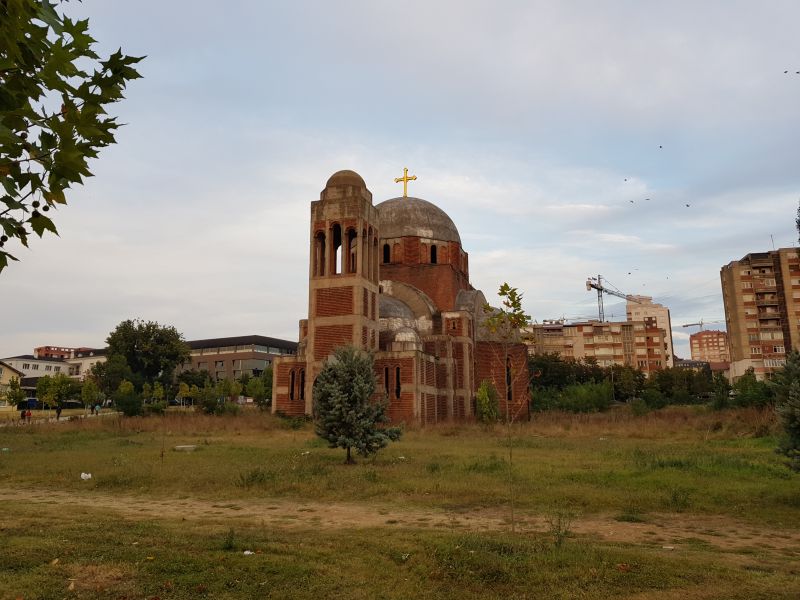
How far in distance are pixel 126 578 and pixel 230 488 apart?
25.7ft

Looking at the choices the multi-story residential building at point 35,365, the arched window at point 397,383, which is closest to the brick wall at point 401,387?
the arched window at point 397,383

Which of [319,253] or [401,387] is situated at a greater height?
[319,253]

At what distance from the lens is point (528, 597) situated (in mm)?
6074

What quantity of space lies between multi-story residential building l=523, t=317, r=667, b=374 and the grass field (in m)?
74.9

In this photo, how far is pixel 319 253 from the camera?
36656mm

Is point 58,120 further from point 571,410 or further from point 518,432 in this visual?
point 571,410

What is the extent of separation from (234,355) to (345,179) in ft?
201

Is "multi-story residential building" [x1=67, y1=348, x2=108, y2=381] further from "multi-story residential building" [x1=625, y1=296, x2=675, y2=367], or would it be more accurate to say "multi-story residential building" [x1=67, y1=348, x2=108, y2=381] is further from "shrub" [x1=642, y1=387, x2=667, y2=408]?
"multi-story residential building" [x1=625, y1=296, x2=675, y2=367]

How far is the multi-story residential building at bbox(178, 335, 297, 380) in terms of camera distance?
90.8 m

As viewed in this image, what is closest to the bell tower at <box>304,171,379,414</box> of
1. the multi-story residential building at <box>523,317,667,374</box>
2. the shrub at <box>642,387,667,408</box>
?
the shrub at <box>642,387,667,408</box>

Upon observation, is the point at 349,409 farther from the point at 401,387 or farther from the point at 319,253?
the point at 319,253

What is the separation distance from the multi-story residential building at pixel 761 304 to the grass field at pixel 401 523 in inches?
2182

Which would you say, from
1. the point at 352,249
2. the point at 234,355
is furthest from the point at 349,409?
the point at 234,355

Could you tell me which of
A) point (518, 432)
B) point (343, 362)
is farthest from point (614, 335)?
point (343, 362)
